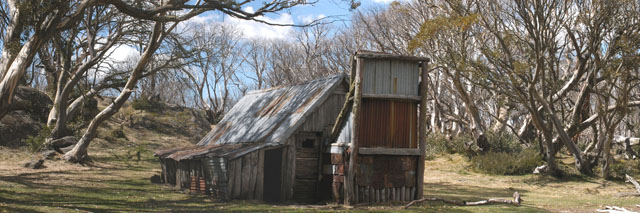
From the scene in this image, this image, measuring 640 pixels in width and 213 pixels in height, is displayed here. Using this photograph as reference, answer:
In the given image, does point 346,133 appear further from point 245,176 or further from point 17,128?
point 17,128

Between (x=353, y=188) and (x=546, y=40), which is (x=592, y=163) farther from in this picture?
(x=353, y=188)

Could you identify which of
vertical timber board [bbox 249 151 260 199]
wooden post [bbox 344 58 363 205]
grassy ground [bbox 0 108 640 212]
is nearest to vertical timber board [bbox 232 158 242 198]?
vertical timber board [bbox 249 151 260 199]

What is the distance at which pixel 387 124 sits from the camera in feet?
52.2

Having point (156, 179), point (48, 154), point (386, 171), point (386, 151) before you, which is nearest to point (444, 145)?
point (156, 179)

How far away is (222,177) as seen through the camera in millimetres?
16594

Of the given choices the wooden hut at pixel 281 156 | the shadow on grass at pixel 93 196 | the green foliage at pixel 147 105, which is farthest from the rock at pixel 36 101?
the wooden hut at pixel 281 156

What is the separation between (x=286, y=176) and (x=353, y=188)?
2676mm

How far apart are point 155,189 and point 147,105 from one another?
2679cm

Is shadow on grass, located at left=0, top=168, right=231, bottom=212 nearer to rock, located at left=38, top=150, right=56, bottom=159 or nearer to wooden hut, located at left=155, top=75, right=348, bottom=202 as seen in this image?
wooden hut, located at left=155, top=75, right=348, bottom=202

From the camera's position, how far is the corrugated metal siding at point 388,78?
15.7 meters

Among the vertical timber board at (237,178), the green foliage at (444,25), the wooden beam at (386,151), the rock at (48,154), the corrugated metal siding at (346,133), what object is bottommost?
the vertical timber board at (237,178)

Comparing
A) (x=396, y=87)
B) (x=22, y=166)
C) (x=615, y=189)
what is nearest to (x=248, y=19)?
(x=396, y=87)

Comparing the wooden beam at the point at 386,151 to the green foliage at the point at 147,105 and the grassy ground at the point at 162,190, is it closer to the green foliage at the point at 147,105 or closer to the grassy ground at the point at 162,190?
the grassy ground at the point at 162,190

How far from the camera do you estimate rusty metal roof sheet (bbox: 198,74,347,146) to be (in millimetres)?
17562
